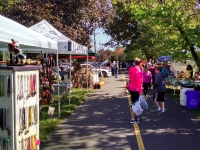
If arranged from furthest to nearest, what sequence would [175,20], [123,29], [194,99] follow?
1. [123,29]
2. [175,20]
3. [194,99]

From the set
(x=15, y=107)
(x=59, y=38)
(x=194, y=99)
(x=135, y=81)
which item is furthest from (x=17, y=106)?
(x=194, y=99)

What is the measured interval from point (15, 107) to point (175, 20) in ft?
35.6

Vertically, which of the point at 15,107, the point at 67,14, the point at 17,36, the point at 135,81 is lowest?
the point at 15,107

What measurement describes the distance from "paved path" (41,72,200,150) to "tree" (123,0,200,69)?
3.84 meters

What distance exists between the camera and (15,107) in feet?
14.0

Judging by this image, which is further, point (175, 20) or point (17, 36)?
point (175, 20)

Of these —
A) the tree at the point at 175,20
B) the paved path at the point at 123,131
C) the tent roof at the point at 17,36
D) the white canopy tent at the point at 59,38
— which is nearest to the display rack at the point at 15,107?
the tent roof at the point at 17,36

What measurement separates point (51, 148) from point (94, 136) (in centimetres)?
133

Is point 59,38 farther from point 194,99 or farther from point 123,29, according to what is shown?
point 123,29

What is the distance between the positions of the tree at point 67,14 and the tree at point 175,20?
316 inches

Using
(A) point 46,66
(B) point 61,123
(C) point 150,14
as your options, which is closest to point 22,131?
(B) point 61,123

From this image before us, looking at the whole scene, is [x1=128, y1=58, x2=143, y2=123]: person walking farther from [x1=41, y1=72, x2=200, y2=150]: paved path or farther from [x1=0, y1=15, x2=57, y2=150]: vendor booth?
[x1=0, y1=15, x2=57, y2=150]: vendor booth

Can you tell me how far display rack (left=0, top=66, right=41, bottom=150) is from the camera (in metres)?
4.25

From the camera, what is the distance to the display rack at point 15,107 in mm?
4250
